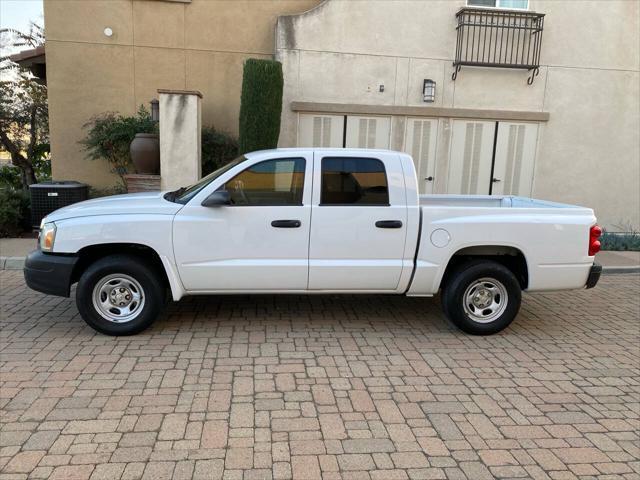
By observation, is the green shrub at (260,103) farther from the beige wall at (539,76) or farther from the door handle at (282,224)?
the door handle at (282,224)

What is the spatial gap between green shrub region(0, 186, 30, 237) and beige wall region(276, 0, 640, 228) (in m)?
5.22

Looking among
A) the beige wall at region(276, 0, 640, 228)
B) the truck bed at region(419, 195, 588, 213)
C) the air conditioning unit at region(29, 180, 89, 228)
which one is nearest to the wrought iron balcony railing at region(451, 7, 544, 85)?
the beige wall at region(276, 0, 640, 228)

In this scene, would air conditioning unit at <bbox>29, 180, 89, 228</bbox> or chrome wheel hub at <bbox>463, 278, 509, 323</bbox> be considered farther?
air conditioning unit at <bbox>29, 180, 89, 228</bbox>

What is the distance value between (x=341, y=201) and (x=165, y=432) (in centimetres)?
Answer: 272

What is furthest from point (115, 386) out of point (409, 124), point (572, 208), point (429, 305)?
point (409, 124)

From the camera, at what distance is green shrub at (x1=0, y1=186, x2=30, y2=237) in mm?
9359

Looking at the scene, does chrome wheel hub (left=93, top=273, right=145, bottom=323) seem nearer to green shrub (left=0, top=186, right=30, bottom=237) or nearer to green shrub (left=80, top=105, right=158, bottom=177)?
green shrub (left=0, top=186, right=30, bottom=237)

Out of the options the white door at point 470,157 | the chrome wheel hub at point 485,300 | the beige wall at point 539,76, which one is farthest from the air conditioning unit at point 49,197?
the white door at point 470,157

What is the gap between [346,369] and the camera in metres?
4.41

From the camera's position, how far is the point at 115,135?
9883 mm

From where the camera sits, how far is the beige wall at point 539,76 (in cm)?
1034

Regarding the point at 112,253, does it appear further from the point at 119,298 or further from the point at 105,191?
the point at 105,191

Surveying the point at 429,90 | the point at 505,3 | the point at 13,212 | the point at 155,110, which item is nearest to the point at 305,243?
the point at 155,110

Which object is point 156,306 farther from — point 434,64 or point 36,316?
point 434,64
